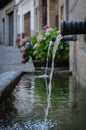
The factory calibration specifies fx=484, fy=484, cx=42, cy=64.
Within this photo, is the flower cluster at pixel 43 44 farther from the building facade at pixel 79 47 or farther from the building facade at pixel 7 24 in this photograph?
the building facade at pixel 7 24

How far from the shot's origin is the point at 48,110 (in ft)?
13.1

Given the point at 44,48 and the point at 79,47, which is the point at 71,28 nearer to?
the point at 79,47

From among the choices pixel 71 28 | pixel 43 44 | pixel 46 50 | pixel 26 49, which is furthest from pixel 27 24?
pixel 71 28

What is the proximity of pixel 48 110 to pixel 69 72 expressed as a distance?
4066 mm

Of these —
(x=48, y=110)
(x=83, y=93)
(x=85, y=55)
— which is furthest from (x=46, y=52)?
(x=48, y=110)

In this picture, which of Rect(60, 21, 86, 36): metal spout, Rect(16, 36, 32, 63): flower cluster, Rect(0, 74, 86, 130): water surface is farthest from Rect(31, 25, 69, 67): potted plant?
Rect(60, 21, 86, 36): metal spout

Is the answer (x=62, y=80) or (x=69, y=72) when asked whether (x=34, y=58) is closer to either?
(x=69, y=72)

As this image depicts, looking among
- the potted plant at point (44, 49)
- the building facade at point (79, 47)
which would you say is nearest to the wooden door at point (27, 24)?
the potted plant at point (44, 49)

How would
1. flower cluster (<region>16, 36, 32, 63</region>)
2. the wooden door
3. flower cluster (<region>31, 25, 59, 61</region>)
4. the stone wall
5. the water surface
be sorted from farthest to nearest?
the wooden door, flower cluster (<region>16, 36, 32, 63</region>), flower cluster (<region>31, 25, 59, 61</region>), the stone wall, the water surface

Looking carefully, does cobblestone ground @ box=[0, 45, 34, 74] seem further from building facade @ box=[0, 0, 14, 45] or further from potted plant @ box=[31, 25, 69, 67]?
building facade @ box=[0, 0, 14, 45]

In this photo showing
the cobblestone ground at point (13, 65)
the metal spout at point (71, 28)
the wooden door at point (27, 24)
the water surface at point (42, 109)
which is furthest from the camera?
the wooden door at point (27, 24)

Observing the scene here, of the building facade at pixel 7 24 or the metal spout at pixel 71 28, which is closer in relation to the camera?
the metal spout at pixel 71 28

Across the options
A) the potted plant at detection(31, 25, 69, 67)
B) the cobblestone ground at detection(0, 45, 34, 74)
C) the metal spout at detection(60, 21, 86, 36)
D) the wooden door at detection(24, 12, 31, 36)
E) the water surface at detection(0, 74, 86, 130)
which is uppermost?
the wooden door at detection(24, 12, 31, 36)

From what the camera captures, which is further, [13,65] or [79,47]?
[13,65]
